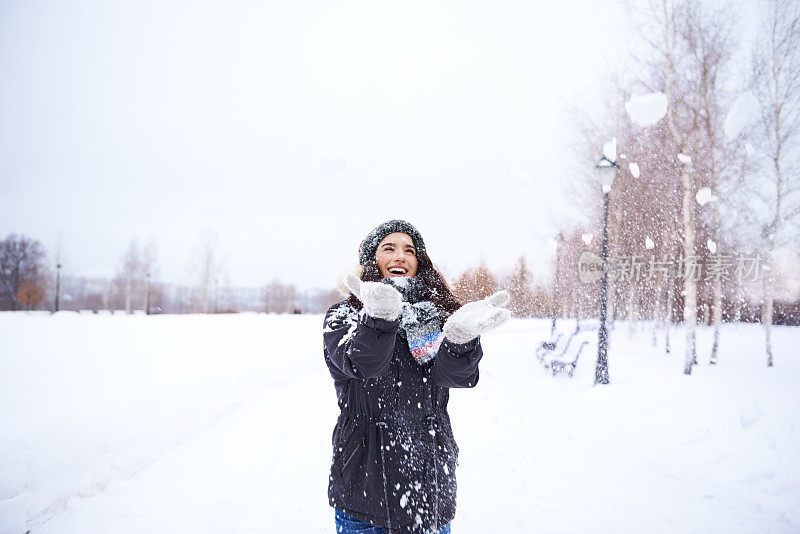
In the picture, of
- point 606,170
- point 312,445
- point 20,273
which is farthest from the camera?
point 20,273

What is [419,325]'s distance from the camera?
5.53 ft

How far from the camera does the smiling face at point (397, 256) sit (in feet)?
6.20

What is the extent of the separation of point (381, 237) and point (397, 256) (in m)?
0.17

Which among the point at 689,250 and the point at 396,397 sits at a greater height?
the point at 689,250

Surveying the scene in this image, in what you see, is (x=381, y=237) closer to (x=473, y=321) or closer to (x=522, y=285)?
(x=473, y=321)

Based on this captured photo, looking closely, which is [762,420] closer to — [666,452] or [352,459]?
[666,452]

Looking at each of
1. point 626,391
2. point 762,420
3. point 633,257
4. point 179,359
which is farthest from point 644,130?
point 179,359

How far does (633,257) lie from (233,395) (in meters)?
10.8

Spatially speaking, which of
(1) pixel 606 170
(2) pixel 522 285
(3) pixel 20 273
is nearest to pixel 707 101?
(1) pixel 606 170

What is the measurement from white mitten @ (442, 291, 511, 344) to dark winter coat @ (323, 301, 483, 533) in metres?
0.06

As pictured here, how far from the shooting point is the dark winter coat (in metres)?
1.54

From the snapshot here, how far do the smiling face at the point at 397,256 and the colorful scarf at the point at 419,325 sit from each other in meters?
0.10

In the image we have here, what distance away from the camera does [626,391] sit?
25.8 ft

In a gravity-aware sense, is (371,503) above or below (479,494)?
above
